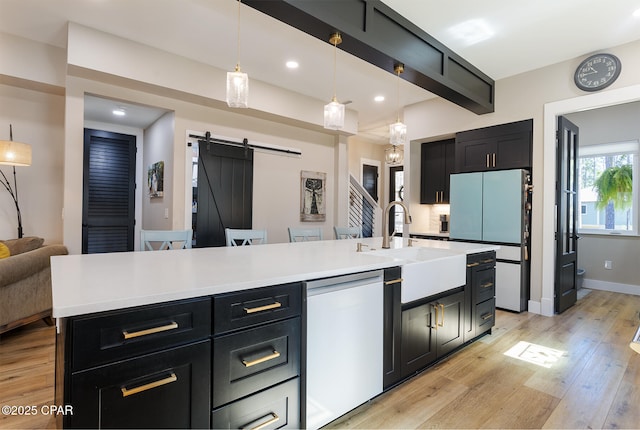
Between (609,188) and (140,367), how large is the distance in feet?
21.5

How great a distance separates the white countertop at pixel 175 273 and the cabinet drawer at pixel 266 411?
48 cm

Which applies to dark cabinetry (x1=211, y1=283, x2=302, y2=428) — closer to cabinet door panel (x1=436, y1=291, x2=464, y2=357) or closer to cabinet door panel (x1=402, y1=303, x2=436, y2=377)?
cabinet door panel (x1=402, y1=303, x2=436, y2=377)

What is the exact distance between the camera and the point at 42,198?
4.05 metres

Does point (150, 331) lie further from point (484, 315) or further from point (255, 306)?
point (484, 315)

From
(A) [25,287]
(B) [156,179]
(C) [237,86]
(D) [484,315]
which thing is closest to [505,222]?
(D) [484,315]

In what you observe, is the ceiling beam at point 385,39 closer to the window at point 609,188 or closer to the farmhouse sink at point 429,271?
the farmhouse sink at point 429,271

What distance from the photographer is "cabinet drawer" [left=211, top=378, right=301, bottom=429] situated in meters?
1.32

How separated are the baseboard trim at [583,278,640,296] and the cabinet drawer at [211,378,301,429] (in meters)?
5.81

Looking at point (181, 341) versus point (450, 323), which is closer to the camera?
point (181, 341)

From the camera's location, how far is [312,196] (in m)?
5.45

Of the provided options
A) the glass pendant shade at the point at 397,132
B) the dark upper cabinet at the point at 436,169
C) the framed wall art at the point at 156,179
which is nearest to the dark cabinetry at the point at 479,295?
the glass pendant shade at the point at 397,132

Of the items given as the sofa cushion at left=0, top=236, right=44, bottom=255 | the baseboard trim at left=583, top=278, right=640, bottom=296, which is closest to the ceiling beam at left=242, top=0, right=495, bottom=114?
the sofa cushion at left=0, top=236, right=44, bottom=255

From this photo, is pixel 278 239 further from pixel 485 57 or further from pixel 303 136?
pixel 485 57

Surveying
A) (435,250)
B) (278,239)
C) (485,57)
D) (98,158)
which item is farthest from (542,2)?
(98,158)
